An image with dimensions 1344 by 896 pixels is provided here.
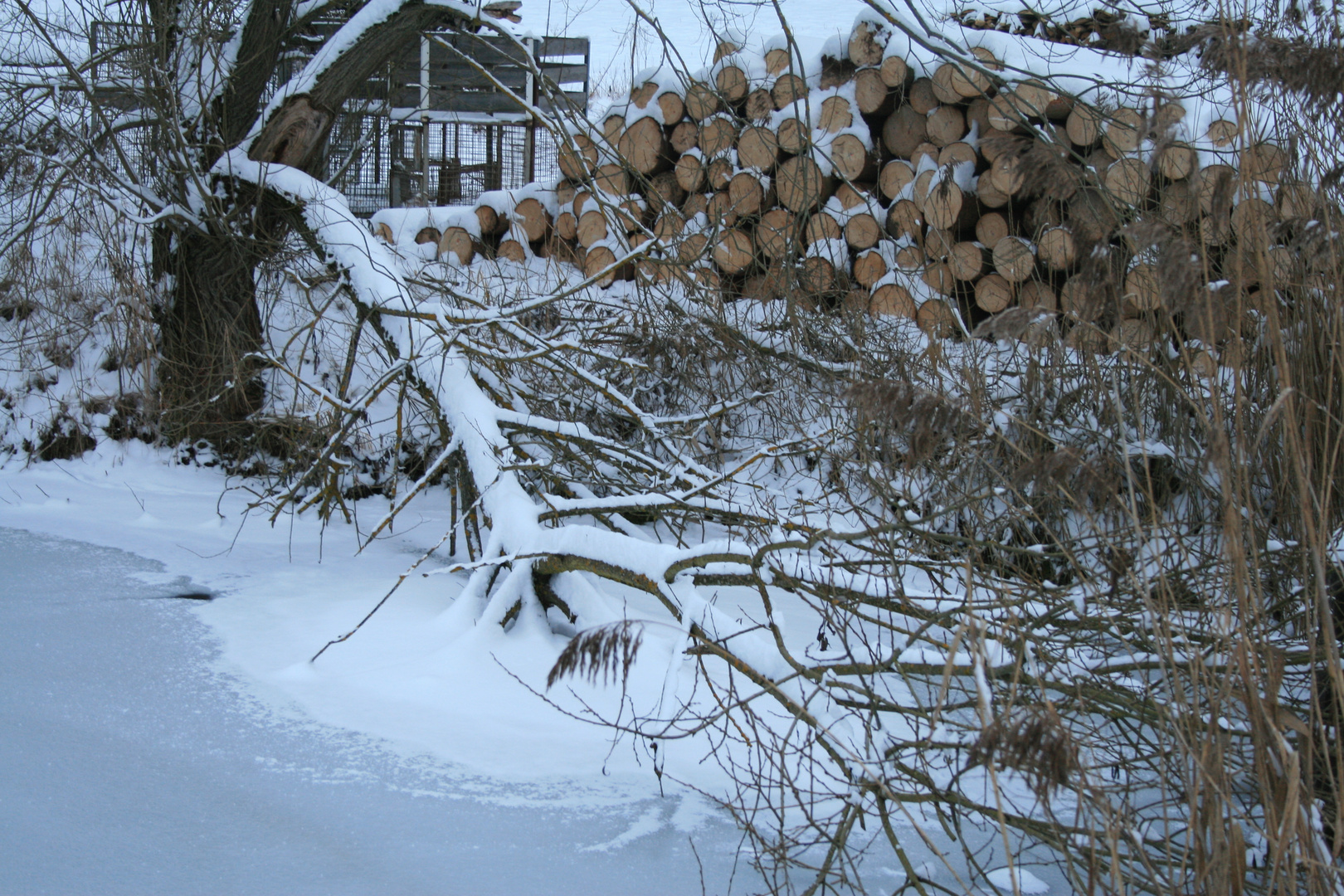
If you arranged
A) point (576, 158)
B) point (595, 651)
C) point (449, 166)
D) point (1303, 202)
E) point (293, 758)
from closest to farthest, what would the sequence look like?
point (595, 651) → point (293, 758) → point (1303, 202) → point (576, 158) → point (449, 166)

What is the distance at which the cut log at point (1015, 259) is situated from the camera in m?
5.00

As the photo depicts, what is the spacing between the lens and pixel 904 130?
217 inches

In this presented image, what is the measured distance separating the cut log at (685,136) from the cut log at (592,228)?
0.69m

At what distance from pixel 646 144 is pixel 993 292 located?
2359 millimetres

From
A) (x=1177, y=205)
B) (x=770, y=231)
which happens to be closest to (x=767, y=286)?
(x=770, y=231)

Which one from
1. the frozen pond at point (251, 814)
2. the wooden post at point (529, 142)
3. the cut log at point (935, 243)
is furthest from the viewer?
the wooden post at point (529, 142)

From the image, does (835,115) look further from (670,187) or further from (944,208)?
(670,187)

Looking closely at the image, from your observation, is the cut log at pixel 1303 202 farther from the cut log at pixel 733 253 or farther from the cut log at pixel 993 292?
the cut log at pixel 733 253

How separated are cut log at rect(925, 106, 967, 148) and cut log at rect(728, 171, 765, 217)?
103 cm

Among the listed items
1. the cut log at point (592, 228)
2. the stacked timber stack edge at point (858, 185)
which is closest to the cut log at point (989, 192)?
the stacked timber stack edge at point (858, 185)

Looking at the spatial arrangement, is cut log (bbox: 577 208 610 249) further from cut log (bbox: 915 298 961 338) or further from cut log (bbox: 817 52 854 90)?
cut log (bbox: 915 298 961 338)

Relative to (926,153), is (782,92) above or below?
above

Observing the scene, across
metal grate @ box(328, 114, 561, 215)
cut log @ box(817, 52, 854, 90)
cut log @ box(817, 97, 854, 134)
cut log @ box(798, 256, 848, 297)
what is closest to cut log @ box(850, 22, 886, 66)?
cut log @ box(817, 52, 854, 90)

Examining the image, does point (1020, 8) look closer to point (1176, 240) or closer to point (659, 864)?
point (1176, 240)
